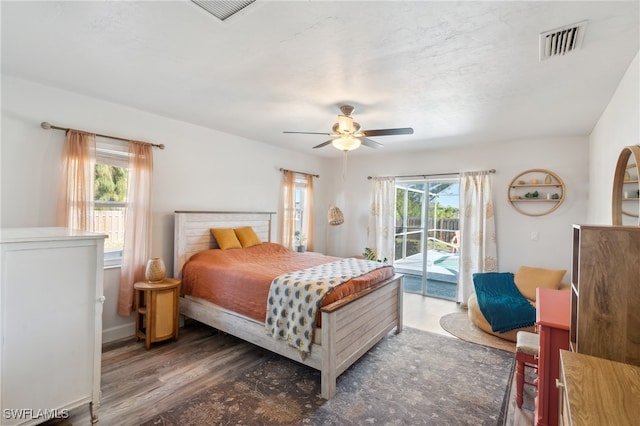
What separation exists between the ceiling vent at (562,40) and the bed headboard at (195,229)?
145 inches

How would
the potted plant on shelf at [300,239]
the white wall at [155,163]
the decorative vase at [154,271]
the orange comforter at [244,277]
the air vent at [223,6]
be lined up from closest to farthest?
1. the air vent at [223,6]
2. the white wall at [155,163]
3. the orange comforter at [244,277]
4. the decorative vase at [154,271]
5. the potted plant on shelf at [300,239]

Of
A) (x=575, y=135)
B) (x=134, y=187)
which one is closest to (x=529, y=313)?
(x=575, y=135)

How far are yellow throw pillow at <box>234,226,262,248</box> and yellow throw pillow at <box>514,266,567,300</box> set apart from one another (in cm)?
370

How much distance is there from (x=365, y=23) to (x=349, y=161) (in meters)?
4.35

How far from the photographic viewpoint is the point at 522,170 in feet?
14.3

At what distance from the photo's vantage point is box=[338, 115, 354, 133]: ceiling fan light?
2.91 metres

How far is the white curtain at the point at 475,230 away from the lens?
4.52m

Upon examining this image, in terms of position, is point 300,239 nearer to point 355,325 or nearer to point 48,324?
point 355,325

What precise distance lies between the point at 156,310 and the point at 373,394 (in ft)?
7.54

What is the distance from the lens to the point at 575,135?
398 cm

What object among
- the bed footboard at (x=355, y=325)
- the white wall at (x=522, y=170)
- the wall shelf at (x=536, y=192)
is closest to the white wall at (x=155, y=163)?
the bed footboard at (x=355, y=325)

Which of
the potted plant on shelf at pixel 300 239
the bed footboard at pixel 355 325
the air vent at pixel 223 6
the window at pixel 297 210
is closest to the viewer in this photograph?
the air vent at pixel 223 6

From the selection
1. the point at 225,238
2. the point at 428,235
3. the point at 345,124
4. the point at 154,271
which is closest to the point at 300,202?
the point at 225,238

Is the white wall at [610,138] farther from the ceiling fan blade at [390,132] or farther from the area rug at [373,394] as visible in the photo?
the area rug at [373,394]
